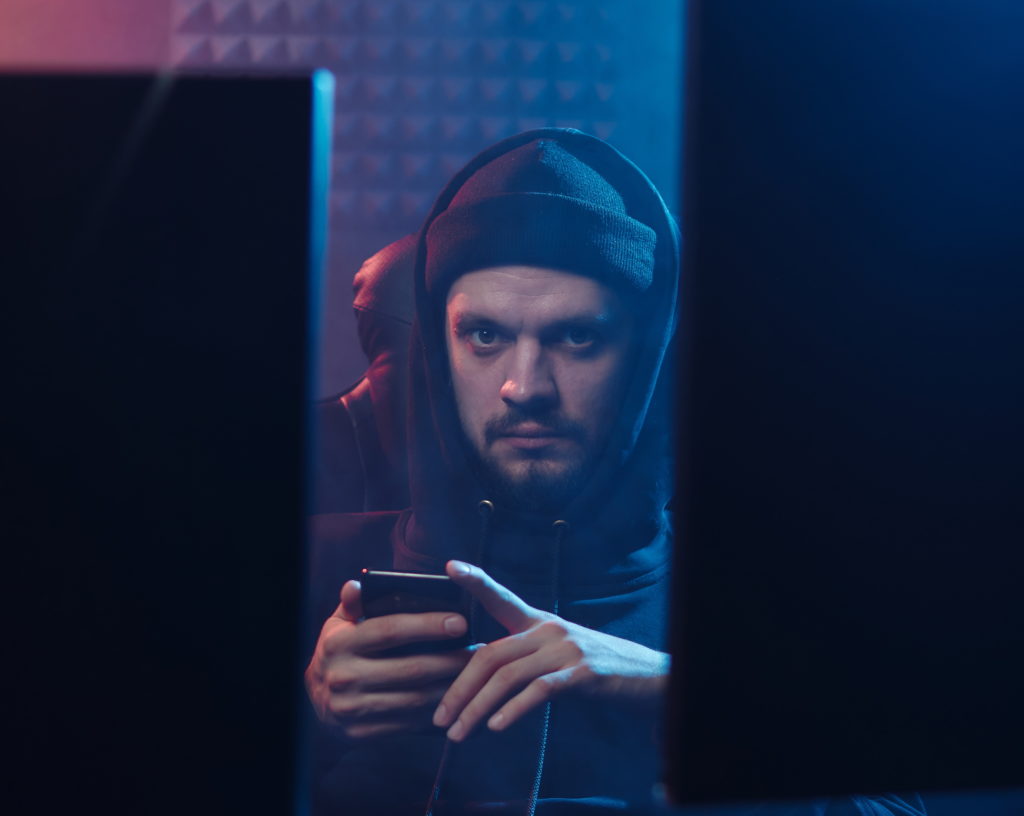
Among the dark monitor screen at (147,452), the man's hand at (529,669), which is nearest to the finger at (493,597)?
the man's hand at (529,669)

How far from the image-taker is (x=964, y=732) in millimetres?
481

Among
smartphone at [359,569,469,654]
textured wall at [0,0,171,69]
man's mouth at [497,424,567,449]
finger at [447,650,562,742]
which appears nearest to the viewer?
smartphone at [359,569,469,654]

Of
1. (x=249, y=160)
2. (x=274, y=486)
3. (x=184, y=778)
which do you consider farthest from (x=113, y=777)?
(x=249, y=160)

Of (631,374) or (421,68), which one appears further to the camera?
(421,68)

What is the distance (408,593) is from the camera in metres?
0.95

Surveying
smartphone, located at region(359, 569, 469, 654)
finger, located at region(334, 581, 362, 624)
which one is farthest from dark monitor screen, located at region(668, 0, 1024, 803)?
finger, located at region(334, 581, 362, 624)

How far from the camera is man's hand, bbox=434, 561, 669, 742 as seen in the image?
101 cm

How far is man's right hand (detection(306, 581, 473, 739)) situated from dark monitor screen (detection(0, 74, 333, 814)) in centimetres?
56

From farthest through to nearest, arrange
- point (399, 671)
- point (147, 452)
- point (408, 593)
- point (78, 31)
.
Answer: point (78, 31), point (399, 671), point (408, 593), point (147, 452)

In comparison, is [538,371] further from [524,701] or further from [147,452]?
[147,452]

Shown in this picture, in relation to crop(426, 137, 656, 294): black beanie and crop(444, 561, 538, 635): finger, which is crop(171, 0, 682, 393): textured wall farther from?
crop(444, 561, 538, 635): finger

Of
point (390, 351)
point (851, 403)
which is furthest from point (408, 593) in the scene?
point (851, 403)

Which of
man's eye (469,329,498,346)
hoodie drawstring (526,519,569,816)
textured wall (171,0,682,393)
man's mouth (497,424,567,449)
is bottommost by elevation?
hoodie drawstring (526,519,569,816)

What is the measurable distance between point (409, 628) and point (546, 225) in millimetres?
623
